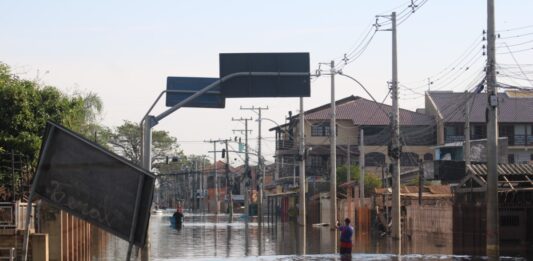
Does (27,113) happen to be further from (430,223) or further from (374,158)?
(374,158)

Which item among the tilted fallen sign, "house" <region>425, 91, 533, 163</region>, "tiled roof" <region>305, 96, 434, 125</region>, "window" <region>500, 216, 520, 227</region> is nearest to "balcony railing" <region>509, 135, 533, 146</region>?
"house" <region>425, 91, 533, 163</region>

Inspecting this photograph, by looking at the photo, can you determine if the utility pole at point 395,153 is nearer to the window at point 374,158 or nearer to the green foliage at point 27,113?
the green foliage at point 27,113

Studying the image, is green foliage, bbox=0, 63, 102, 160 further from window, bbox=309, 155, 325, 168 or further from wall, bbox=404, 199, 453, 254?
window, bbox=309, 155, 325, 168

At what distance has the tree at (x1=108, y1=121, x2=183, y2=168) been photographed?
12125 cm

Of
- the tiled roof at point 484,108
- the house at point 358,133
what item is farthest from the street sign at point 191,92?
the house at point 358,133

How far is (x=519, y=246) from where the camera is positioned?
40.1m

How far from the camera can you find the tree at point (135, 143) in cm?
12125

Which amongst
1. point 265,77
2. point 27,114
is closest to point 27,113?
point 27,114

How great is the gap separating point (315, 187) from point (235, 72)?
56263 mm

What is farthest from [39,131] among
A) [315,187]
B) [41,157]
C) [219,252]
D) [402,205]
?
[315,187]

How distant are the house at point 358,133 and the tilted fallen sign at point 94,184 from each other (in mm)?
87778

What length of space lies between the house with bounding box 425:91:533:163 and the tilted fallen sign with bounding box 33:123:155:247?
83.2 m

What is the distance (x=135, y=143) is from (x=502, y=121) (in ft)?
161

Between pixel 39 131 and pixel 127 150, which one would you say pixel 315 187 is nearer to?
pixel 127 150
